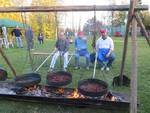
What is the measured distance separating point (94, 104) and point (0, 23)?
64.6ft

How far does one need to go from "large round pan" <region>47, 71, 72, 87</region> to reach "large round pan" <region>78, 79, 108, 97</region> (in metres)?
0.44

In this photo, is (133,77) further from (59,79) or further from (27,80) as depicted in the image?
(27,80)

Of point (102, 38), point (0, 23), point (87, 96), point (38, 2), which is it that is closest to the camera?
point (87, 96)

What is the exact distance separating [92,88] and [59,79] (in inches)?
39.7

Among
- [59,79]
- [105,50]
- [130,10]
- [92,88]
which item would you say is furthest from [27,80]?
[105,50]

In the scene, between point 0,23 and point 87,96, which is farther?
point 0,23

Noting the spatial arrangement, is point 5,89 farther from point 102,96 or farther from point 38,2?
point 38,2

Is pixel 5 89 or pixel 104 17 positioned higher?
pixel 104 17

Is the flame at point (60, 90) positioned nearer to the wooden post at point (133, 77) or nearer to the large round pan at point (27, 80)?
the large round pan at point (27, 80)

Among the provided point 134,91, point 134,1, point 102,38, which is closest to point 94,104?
point 134,91

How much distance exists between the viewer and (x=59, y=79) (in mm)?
7270

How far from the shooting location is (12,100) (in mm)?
7328

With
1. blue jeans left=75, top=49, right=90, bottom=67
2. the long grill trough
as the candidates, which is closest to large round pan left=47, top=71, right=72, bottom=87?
the long grill trough

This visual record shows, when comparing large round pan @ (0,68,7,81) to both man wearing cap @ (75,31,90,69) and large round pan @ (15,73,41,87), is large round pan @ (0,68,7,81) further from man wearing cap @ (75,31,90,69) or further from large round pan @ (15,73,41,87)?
man wearing cap @ (75,31,90,69)
